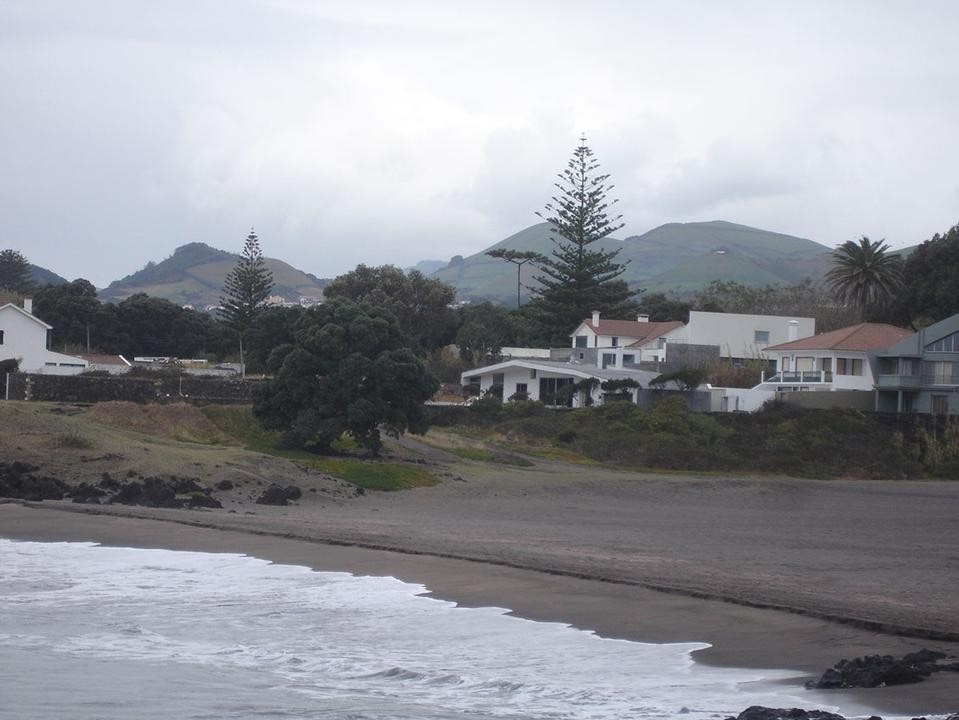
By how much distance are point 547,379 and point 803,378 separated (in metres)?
12.5

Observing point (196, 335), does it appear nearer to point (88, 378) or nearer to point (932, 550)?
point (88, 378)

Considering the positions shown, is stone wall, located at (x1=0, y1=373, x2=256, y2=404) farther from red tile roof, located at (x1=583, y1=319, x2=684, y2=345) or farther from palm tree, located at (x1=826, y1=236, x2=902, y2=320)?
palm tree, located at (x1=826, y1=236, x2=902, y2=320)

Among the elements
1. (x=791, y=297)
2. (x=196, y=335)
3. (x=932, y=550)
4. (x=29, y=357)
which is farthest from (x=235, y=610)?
(x=791, y=297)

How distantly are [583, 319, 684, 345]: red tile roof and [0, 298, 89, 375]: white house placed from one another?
31.2 metres

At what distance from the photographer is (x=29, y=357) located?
5684 cm

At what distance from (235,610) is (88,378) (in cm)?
3080

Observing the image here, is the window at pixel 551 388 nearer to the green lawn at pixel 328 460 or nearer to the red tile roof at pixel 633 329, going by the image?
the red tile roof at pixel 633 329

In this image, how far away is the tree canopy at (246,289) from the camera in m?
79.4

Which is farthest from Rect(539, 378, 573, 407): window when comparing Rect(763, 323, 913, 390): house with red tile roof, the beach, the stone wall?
the beach

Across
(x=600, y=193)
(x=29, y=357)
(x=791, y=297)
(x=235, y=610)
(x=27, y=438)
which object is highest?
(x=600, y=193)

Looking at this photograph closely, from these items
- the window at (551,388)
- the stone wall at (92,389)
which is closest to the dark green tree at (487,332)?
the window at (551,388)

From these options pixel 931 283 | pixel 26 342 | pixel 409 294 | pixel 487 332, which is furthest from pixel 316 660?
pixel 409 294

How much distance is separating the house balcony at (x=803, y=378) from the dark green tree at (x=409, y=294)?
30119 mm

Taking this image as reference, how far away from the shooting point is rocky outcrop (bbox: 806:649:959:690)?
9.12 m
